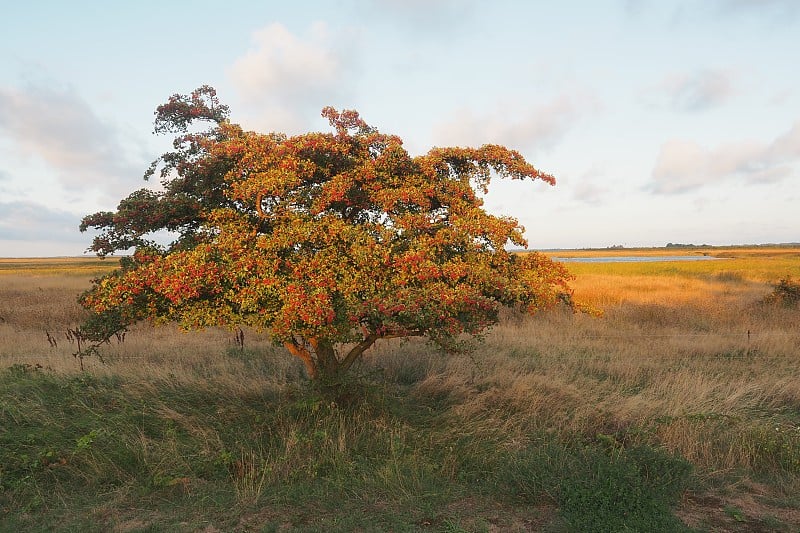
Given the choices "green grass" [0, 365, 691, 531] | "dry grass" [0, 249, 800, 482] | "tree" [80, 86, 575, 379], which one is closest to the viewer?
"green grass" [0, 365, 691, 531]

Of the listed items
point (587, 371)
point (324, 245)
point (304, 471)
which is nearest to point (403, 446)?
point (304, 471)

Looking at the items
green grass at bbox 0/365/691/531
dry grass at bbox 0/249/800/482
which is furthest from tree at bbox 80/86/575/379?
dry grass at bbox 0/249/800/482

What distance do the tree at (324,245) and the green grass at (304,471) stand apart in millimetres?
1415

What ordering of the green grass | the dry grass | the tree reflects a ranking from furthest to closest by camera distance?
1. the dry grass
2. the tree
3. the green grass

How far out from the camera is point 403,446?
22.1 ft

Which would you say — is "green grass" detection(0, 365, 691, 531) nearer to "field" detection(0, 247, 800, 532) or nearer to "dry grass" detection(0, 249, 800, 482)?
"field" detection(0, 247, 800, 532)

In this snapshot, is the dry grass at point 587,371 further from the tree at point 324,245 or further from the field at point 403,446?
the tree at point 324,245

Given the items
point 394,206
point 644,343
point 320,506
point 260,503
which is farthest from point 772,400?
point 260,503

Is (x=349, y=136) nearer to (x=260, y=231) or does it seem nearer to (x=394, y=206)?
(x=394, y=206)

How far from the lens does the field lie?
5359 mm

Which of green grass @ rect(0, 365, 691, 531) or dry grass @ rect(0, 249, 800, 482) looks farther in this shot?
dry grass @ rect(0, 249, 800, 482)

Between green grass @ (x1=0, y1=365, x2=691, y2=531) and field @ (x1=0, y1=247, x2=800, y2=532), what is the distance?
27mm

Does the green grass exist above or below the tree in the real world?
below

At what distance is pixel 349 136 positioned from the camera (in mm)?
8078
